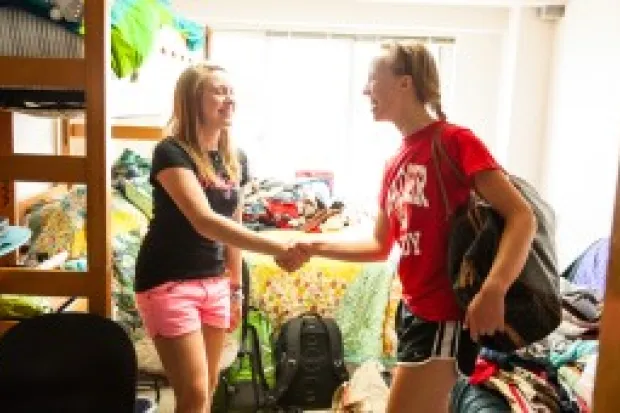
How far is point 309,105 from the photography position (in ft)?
15.4

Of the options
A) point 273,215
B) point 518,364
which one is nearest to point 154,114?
point 273,215

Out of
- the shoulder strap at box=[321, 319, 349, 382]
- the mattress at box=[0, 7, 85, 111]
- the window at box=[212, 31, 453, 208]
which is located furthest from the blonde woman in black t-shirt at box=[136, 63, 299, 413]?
the window at box=[212, 31, 453, 208]

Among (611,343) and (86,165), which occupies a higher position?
(86,165)

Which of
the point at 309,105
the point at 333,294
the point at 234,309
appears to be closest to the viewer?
the point at 234,309

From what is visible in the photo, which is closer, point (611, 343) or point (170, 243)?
point (611, 343)

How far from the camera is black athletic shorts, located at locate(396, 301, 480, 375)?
4.21ft

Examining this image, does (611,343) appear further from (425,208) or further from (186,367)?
(186,367)

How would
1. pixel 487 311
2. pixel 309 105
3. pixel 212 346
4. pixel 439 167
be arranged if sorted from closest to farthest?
1. pixel 487 311
2. pixel 439 167
3. pixel 212 346
4. pixel 309 105

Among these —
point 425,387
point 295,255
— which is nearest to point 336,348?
point 295,255

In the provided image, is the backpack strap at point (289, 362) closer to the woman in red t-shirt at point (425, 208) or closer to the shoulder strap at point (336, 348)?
the shoulder strap at point (336, 348)

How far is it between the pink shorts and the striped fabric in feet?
2.16

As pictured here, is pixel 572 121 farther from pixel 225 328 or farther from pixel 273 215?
pixel 225 328

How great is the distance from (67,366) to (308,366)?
1.44 m

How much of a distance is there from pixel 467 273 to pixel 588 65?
2854mm
